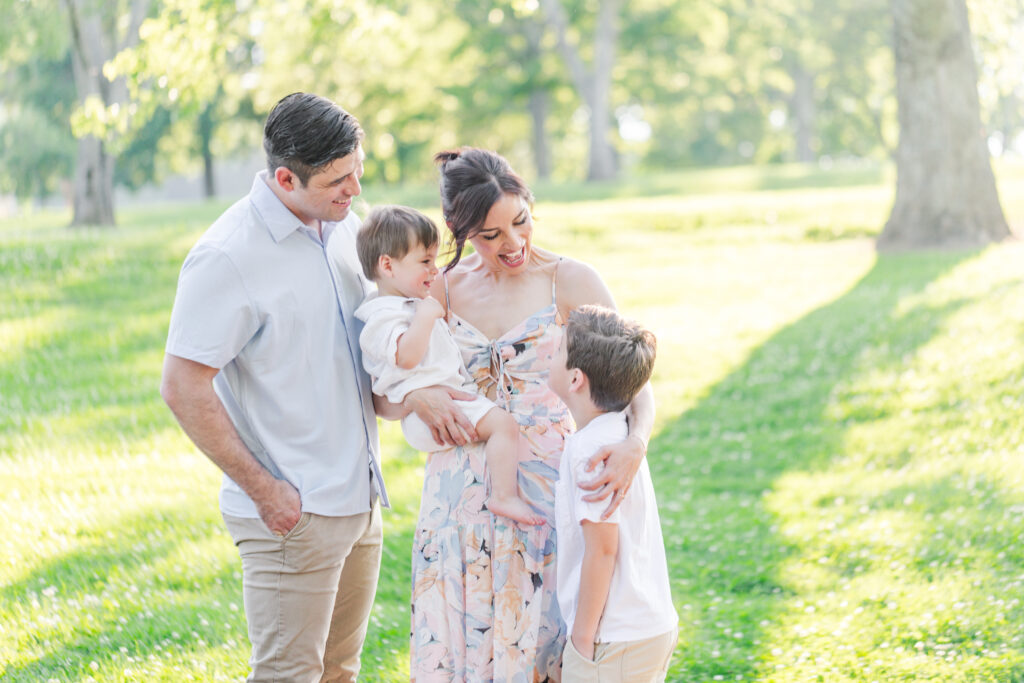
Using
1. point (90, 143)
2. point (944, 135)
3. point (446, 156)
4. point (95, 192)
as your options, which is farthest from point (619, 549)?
point (95, 192)

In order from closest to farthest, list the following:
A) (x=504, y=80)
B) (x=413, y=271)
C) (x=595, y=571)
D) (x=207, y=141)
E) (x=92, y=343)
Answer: (x=595, y=571)
(x=413, y=271)
(x=92, y=343)
(x=504, y=80)
(x=207, y=141)

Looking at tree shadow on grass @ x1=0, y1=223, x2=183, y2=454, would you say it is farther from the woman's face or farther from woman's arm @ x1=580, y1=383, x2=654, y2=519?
woman's arm @ x1=580, y1=383, x2=654, y2=519

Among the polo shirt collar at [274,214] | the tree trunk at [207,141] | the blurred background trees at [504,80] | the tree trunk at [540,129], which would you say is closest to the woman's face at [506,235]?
the polo shirt collar at [274,214]

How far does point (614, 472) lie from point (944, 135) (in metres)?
13.7

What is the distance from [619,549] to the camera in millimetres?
3182

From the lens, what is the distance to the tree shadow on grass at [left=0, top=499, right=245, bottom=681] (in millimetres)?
5109

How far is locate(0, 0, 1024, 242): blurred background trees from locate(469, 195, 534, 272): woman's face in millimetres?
10941

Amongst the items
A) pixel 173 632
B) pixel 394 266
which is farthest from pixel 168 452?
pixel 394 266

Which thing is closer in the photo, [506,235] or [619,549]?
[619,549]

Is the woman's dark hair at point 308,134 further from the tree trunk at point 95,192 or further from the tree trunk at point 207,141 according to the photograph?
the tree trunk at point 207,141

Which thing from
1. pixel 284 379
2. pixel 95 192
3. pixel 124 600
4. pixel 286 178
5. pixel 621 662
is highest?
pixel 95 192

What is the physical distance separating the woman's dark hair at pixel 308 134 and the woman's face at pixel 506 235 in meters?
0.51

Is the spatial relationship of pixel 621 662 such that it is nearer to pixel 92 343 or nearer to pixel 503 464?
pixel 503 464

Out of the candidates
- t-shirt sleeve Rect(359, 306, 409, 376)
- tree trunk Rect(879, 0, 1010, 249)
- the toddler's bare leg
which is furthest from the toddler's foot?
tree trunk Rect(879, 0, 1010, 249)
